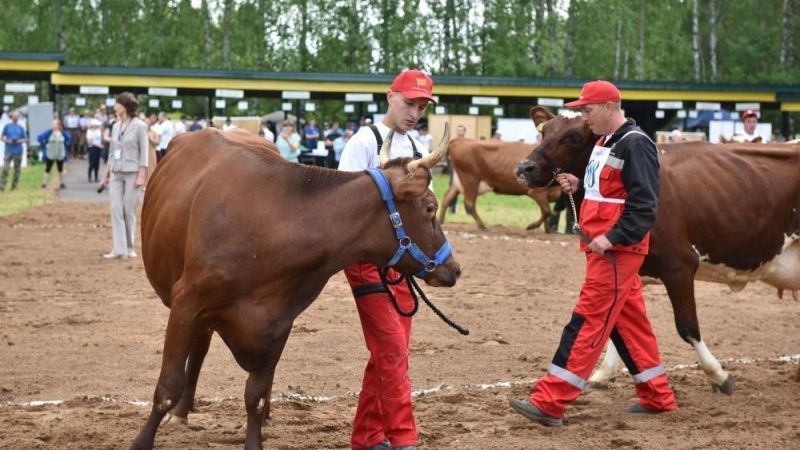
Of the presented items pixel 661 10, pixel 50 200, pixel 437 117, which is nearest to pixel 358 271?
pixel 50 200

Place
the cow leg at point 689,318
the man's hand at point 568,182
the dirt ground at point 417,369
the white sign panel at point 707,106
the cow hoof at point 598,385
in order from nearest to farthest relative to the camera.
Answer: the dirt ground at point 417,369 → the man's hand at point 568,182 → the cow leg at point 689,318 → the cow hoof at point 598,385 → the white sign panel at point 707,106

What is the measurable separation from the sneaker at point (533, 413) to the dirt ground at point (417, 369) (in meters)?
0.07

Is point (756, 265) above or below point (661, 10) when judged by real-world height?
below

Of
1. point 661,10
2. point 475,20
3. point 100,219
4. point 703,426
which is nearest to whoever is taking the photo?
point 703,426

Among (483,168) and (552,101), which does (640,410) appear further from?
(552,101)

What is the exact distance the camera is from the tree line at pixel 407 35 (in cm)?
5634

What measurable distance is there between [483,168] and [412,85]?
16.2m

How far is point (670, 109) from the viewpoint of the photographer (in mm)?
45438

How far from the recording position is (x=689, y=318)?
881 centimetres

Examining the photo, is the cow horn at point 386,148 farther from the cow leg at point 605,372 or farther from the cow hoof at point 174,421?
the cow leg at point 605,372

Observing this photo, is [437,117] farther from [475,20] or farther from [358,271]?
[358,271]

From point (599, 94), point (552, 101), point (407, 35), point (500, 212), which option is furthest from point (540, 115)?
point (407, 35)

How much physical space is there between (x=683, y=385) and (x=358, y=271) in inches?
137

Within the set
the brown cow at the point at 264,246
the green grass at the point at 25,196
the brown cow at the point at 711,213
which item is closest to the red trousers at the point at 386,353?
the brown cow at the point at 264,246
